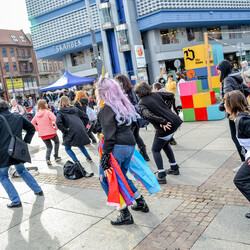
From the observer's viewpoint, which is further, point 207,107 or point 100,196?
point 207,107

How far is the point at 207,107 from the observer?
Result: 994 centimetres

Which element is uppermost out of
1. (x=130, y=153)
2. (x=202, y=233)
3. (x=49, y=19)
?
(x=49, y=19)

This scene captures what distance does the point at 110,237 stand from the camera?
137 inches

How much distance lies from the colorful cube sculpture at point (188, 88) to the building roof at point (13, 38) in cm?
6455

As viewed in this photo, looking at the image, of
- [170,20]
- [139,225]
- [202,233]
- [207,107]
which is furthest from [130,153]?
[170,20]

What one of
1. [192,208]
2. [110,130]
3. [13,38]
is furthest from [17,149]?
[13,38]

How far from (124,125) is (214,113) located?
698 cm

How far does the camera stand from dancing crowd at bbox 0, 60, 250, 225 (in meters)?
3.43

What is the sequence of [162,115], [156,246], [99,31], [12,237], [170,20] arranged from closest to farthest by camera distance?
[156,246] → [12,237] → [162,115] → [170,20] → [99,31]

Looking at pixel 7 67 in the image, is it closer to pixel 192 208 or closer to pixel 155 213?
pixel 155 213

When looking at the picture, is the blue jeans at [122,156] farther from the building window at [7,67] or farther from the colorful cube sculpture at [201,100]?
the building window at [7,67]

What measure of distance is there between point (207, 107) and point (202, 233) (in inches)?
282

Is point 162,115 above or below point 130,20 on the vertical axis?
below

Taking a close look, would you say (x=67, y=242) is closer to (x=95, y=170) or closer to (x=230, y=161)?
(x=95, y=170)
